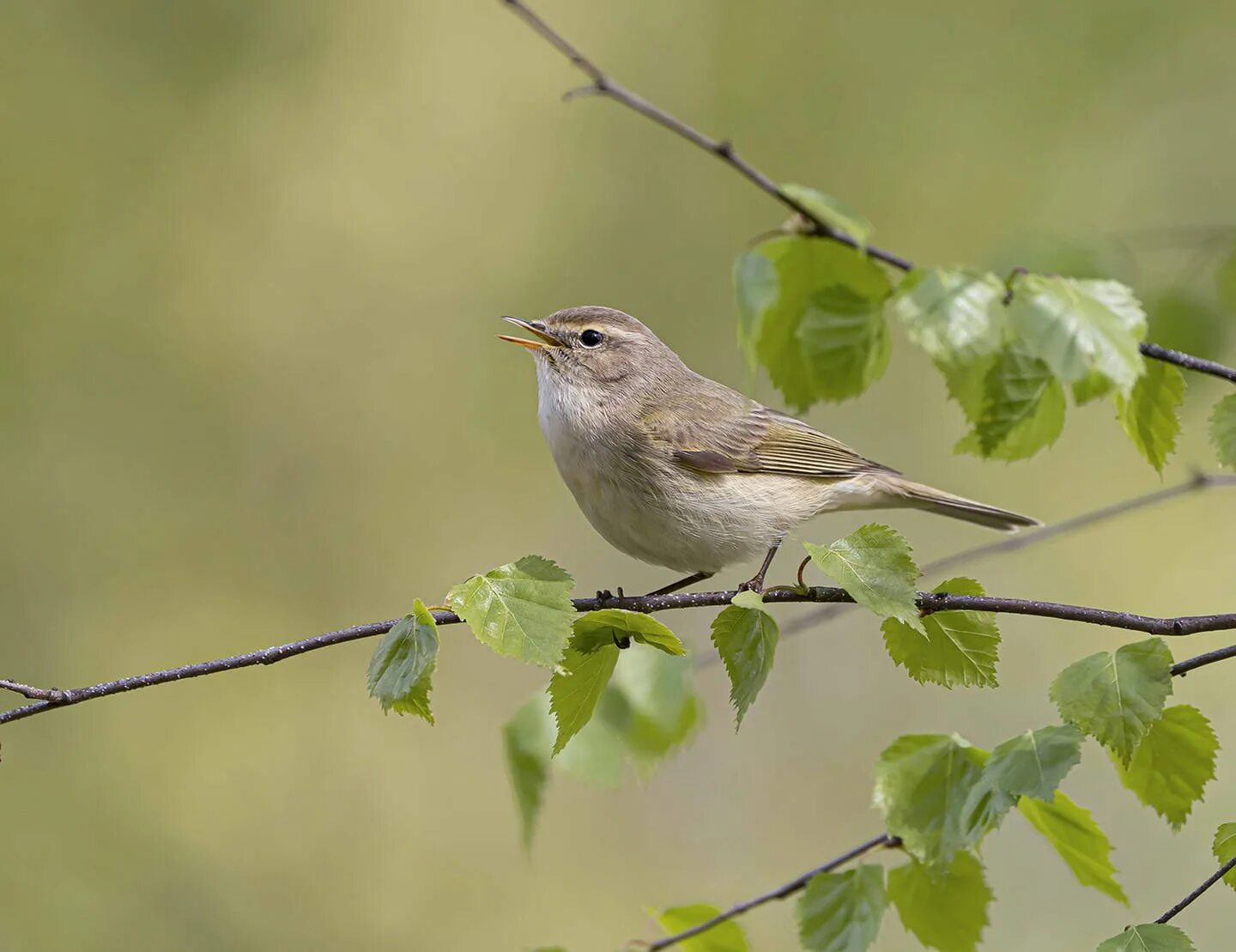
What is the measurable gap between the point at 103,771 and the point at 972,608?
6.74m

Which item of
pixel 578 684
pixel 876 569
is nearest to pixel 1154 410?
pixel 876 569

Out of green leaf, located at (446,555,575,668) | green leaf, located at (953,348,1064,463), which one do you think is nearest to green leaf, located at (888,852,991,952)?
green leaf, located at (953,348,1064,463)

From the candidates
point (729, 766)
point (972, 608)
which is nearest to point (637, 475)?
point (972, 608)

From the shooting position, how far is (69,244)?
802cm

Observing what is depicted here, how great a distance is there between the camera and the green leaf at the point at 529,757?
2779mm

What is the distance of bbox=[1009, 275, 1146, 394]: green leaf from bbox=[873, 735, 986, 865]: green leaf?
0.64 metres

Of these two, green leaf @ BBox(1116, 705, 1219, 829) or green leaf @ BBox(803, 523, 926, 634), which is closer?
green leaf @ BBox(803, 523, 926, 634)

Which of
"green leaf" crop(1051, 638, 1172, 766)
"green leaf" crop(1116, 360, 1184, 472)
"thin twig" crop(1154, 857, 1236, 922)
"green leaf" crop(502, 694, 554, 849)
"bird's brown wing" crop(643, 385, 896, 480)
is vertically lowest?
"thin twig" crop(1154, 857, 1236, 922)

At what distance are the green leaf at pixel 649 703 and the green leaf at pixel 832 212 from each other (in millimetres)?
1189

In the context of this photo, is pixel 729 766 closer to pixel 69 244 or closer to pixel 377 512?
pixel 377 512

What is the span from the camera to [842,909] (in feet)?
6.55

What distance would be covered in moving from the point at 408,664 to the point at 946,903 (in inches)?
42.1

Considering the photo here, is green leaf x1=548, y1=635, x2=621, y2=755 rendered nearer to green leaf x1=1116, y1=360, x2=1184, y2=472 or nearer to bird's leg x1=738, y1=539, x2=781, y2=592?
bird's leg x1=738, y1=539, x2=781, y2=592

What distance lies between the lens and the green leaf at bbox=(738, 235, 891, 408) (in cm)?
230
